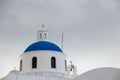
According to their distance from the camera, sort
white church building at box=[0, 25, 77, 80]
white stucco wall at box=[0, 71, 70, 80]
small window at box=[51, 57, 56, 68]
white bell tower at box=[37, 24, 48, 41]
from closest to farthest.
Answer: white stucco wall at box=[0, 71, 70, 80] → white church building at box=[0, 25, 77, 80] → small window at box=[51, 57, 56, 68] → white bell tower at box=[37, 24, 48, 41]

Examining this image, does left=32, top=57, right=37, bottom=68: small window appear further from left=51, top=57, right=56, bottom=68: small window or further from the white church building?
left=51, top=57, right=56, bottom=68: small window

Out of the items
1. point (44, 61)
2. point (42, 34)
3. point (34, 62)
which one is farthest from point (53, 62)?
point (42, 34)

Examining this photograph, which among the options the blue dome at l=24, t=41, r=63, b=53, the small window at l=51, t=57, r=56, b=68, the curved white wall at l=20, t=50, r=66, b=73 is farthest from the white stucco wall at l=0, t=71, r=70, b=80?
the blue dome at l=24, t=41, r=63, b=53

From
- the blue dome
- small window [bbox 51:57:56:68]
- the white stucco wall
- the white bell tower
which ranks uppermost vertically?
the white bell tower

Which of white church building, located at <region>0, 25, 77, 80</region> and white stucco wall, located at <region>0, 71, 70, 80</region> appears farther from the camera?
white church building, located at <region>0, 25, 77, 80</region>

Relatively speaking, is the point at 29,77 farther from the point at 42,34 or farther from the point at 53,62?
the point at 42,34

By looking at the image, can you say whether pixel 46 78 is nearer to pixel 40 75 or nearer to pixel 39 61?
pixel 40 75

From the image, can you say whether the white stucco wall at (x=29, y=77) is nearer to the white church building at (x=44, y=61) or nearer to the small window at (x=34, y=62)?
the white church building at (x=44, y=61)

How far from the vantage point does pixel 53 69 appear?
2939cm

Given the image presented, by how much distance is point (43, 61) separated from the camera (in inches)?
1158

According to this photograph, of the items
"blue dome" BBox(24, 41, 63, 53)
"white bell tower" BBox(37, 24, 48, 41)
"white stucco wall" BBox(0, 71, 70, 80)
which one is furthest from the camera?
"white bell tower" BBox(37, 24, 48, 41)

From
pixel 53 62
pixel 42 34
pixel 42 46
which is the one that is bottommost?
pixel 53 62

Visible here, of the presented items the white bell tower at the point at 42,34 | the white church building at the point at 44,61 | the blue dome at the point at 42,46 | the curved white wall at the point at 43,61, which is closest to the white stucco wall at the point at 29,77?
the white church building at the point at 44,61

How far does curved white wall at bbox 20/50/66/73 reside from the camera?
29.2 m
